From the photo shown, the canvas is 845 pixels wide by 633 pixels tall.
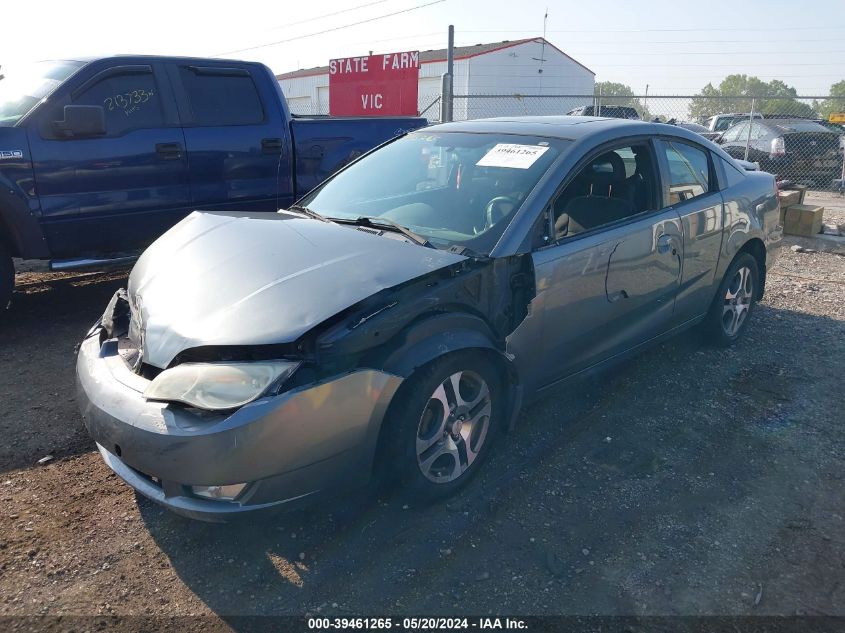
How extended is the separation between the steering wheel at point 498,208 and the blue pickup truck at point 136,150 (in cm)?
331

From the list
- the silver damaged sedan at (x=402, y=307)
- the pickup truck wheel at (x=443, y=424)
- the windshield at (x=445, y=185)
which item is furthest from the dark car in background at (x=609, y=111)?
the pickup truck wheel at (x=443, y=424)

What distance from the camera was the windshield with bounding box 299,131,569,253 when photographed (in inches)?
133

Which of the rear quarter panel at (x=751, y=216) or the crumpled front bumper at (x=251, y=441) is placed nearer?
the crumpled front bumper at (x=251, y=441)

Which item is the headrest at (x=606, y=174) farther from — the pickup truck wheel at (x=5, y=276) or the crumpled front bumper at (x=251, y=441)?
the pickup truck wheel at (x=5, y=276)

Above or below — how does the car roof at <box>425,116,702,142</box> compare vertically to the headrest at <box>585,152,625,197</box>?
above

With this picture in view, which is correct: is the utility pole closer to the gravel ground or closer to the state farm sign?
the state farm sign

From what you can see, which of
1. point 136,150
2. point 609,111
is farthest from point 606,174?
point 609,111

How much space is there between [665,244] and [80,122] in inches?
168

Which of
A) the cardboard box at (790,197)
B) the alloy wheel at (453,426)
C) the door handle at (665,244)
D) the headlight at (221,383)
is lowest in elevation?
the alloy wheel at (453,426)

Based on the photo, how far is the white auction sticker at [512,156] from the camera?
361 centimetres

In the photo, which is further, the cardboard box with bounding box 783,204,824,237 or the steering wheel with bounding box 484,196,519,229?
the cardboard box with bounding box 783,204,824,237

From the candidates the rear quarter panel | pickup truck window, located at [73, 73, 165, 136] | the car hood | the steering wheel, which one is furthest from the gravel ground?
pickup truck window, located at [73, 73, 165, 136]

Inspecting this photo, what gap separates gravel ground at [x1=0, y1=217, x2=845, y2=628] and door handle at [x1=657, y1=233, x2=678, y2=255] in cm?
93

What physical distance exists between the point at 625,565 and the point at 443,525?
30.4 inches
